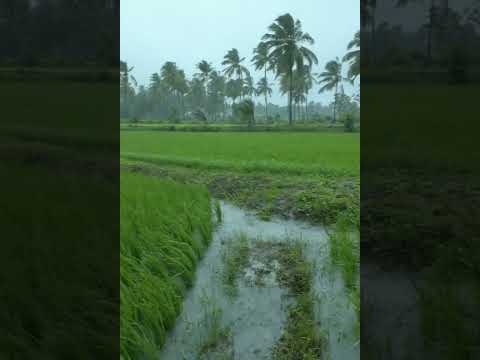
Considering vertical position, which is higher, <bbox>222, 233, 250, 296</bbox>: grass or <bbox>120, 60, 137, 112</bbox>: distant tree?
<bbox>120, 60, 137, 112</bbox>: distant tree

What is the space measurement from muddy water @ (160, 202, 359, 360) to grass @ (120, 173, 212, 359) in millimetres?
99

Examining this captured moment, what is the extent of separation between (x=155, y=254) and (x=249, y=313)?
65 cm

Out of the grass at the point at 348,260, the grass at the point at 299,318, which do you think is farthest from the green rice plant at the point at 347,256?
the grass at the point at 299,318

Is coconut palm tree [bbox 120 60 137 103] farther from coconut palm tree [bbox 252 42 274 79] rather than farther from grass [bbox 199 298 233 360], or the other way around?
grass [bbox 199 298 233 360]

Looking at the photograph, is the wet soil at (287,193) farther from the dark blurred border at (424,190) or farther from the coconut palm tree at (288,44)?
the coconut palm tree at (288,44)

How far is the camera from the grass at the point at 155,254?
1.51 meters

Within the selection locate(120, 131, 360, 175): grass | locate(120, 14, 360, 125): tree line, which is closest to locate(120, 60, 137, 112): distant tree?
locate(120, 14, 360, 125): tree line

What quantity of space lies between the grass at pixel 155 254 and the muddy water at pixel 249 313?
3.9 inches

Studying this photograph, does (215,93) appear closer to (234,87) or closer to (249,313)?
(234,87)

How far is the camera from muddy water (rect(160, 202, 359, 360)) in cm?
166

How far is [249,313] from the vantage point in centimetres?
200

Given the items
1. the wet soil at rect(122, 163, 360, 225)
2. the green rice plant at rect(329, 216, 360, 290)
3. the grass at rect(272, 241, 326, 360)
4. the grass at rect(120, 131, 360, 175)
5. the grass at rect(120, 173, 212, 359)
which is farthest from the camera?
the grass at rect(120, 131, 360, 175)
